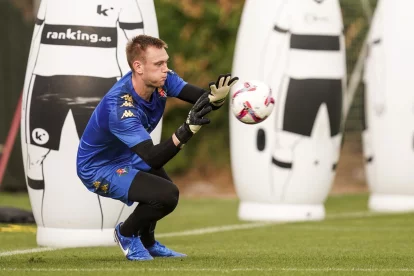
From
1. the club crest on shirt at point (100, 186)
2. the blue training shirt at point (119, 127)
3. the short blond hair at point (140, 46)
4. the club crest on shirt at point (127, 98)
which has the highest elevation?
the short blond hair at point (140, 46)

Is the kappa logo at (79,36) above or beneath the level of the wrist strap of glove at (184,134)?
above

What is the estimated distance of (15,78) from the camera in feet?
56.4

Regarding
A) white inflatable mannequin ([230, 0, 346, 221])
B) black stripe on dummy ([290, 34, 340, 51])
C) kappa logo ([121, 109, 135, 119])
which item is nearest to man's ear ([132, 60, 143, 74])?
kappa logo ([121, 109, 135, 119])

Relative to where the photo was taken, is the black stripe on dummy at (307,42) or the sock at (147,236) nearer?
the sock at (147,236)

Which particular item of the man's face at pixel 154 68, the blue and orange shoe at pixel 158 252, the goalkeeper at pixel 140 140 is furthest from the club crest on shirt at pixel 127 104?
the blue and orange shoe at pixel 158 252

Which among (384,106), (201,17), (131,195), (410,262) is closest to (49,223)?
(131,195)

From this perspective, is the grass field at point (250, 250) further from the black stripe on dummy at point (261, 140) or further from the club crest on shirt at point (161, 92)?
the club crest on shirt at point (161, 92)

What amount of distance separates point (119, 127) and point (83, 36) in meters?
2.19

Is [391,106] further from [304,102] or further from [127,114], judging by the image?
[127,114]

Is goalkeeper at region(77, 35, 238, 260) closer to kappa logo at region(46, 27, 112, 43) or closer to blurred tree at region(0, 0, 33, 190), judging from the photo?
kappa logo at region(46, 27, 112, 43)

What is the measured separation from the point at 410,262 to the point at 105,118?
2288 mm

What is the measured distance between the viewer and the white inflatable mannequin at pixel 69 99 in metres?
9.73

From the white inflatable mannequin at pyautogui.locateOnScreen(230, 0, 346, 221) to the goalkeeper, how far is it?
4.15 metres

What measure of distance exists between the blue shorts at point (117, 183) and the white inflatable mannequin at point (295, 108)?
4.44m
